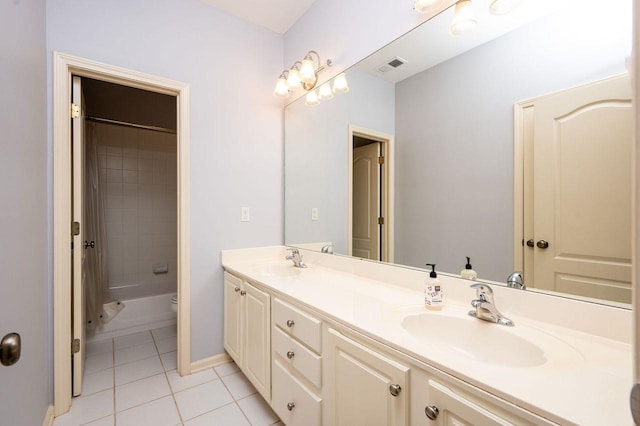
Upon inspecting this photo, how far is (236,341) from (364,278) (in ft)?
3.16

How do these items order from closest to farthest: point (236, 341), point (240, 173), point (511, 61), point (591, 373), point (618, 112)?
point (591, 373)
point (618, 112)
point (511, 61)
point (236, 341)
point (240, 173)

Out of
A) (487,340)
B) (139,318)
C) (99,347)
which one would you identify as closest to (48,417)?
(99,347)

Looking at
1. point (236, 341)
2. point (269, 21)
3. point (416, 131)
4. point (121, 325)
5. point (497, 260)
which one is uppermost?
point (269, 21)

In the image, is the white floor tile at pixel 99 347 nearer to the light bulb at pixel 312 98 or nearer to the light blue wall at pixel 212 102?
the light blue wall at pixel 212 102

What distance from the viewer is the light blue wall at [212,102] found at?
1.69 meters

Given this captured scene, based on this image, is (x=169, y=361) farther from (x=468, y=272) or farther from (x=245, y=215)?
(x=468, y=272)

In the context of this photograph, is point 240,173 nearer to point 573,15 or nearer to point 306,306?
point 306,306


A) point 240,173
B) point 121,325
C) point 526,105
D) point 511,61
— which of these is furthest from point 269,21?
point 121,325

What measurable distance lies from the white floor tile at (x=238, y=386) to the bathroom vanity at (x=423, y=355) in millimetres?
198

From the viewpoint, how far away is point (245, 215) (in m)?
2.16

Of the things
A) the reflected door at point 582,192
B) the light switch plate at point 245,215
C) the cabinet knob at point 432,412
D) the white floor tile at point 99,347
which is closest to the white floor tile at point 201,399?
the white floor tile at point 99,347

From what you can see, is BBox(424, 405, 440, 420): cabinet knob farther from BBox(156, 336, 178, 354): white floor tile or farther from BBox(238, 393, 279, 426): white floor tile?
BBox(156, 336, 178, 354): white floor tile

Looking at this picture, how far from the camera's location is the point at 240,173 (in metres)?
2.14

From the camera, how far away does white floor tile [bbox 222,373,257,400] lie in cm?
172
